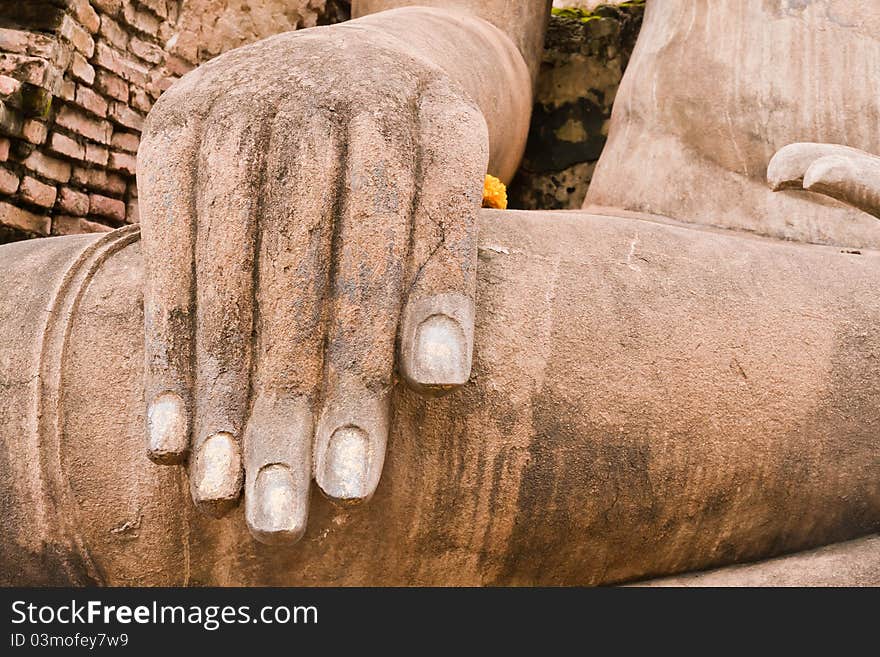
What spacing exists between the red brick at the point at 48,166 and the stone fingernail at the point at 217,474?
133 cm

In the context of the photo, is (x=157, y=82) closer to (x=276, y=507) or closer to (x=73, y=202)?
(x=73, y=202)

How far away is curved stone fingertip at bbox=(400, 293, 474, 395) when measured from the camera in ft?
4.08

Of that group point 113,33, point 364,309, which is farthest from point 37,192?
point 364,309

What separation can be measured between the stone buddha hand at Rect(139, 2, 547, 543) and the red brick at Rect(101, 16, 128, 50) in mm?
1288

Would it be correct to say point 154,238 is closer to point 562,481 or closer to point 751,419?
point 562,481

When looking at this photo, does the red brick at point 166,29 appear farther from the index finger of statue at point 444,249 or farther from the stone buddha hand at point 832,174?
the stone buddha hand at point 832,174

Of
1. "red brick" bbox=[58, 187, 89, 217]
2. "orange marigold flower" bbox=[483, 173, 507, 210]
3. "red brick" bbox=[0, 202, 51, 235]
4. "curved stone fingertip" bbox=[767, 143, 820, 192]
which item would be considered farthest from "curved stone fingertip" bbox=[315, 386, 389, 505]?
"red brick" bbox=[58, 187, 89, 217]

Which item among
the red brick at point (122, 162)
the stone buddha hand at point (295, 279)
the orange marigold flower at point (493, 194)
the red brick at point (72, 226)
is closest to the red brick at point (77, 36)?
the red brick at point (122, 162)

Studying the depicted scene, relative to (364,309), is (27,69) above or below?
below

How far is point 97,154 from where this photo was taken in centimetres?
255

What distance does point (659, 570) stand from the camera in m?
1.48

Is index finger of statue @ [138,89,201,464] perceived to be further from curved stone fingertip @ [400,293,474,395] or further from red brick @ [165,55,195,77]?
red brick @ [165,55,195,77]

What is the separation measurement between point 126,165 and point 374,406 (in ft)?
5.18

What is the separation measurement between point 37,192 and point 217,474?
1358mm
